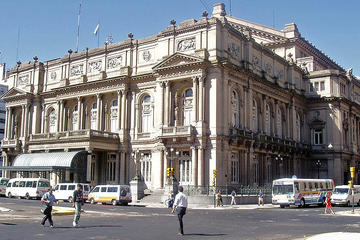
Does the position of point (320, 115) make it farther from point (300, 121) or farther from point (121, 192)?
point (121, 192)

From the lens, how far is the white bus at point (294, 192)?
41.2m

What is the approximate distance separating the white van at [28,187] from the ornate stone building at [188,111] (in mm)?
3170

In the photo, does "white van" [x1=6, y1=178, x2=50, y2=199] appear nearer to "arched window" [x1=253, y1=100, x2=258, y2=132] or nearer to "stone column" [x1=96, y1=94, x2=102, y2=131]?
"stone column" [x1=96, y1=94, x2=102, y2=131]

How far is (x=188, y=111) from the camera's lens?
49.5 m

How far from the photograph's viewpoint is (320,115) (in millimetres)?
66500

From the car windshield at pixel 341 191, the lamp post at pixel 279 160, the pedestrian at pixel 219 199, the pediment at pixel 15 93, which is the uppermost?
the pediment at pixel 15 93

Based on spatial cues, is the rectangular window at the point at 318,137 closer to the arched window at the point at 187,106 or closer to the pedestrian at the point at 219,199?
the arched window at the point at 187,106

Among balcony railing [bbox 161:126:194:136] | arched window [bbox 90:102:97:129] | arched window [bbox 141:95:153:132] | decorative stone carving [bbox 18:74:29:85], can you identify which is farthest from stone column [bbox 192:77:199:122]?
decorative stone carving [bbox 18:74:29:85]

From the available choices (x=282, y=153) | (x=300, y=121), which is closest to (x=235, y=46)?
(x=282, y=153)

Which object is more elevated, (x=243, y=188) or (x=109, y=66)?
(x=109, y=66)

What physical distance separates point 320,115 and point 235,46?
22.3 m

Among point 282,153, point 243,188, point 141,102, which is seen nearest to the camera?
point 243,188

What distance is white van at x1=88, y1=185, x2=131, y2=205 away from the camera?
4112cm

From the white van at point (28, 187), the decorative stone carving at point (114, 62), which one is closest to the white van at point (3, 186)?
the white van at point (28, 187)
